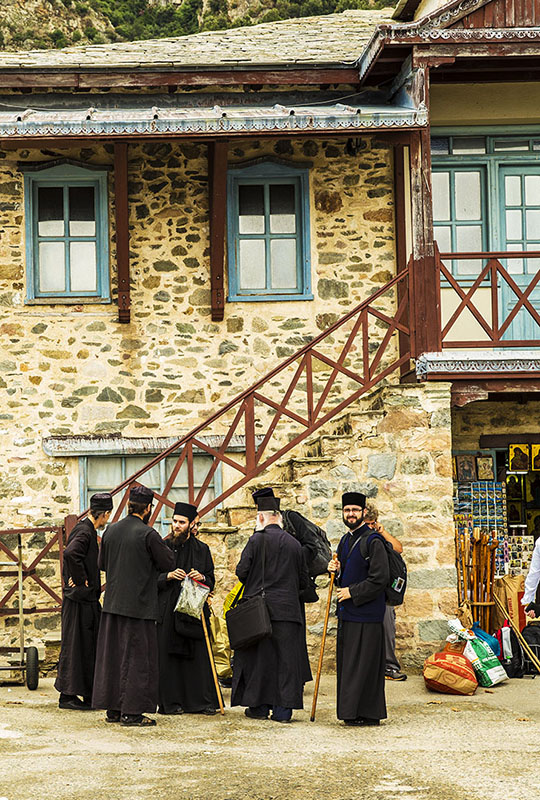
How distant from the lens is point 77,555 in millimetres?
9398

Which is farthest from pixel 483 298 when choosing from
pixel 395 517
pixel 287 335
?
pixel 395 517

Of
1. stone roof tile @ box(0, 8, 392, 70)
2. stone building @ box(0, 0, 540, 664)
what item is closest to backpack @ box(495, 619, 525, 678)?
stone building @ box(0, 0, 540, 664)

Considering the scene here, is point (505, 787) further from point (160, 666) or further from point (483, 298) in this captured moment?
point (483, 298)

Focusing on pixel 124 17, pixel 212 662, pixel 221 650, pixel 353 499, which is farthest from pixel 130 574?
pixel 124 17

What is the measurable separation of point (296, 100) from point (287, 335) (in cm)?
248

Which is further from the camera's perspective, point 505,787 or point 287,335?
point 287,335

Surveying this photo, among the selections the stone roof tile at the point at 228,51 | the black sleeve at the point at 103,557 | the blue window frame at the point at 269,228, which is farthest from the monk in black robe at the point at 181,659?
the stone roof tile at the point at 228,51

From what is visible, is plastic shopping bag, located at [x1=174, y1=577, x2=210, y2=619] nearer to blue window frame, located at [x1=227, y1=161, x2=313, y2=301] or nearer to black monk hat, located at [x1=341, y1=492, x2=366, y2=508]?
black monk hat, located at [x1=341, y1=492, x2=366, y2=508]

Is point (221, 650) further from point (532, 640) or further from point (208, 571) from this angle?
point (532, 640)

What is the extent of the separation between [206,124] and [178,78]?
1.38 meters

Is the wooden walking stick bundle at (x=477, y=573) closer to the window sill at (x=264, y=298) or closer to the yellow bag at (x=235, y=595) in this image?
the yellow bag at (x=235, y=595)

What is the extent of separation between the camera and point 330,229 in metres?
13.3

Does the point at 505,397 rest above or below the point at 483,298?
below

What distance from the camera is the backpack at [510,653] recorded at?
36.3 ft
